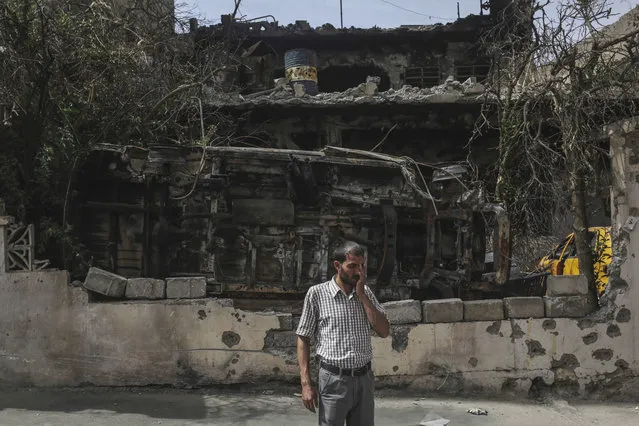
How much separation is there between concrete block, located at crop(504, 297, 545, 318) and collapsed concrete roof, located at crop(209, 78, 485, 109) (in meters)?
5.98

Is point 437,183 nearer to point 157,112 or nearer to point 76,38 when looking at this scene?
point 157,112

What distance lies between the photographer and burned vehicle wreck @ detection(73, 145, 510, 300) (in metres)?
7.23

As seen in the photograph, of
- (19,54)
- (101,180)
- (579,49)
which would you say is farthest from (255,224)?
(579,49)

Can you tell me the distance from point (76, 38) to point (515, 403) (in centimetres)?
641

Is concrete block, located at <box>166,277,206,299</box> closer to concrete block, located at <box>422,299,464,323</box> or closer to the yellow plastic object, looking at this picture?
concrete block, located at <box>422,299,464,323</box>

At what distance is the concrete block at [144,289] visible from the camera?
5523mm

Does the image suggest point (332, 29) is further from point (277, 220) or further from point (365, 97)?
point (277, 220)

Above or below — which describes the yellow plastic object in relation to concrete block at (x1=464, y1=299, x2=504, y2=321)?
above

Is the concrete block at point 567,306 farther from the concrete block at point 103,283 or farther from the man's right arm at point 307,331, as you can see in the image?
the concrete block at point 103,283

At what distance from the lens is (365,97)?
11.4 metres

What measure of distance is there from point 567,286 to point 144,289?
4228 mm

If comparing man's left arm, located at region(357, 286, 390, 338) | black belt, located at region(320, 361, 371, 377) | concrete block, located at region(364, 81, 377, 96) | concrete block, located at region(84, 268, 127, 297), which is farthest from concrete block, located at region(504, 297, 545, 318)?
concrete block, located at region(364, 81, 377, 96)

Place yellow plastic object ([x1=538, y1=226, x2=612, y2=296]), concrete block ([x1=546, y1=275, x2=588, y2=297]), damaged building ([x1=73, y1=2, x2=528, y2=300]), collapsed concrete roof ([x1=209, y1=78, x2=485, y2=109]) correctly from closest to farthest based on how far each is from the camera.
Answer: concrete block ([x1=546, y1=275, x2=588, y2=297]) < yellow plastic object ([x1=538, y1=226, x2=612, y2=296]) < damaged building ([x1=73, y1=2, x2=528, y2=300]) < collapsed concrete roof ([x1=209, y1=78, x2=485, y2=109])

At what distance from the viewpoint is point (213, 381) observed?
5578 mm
